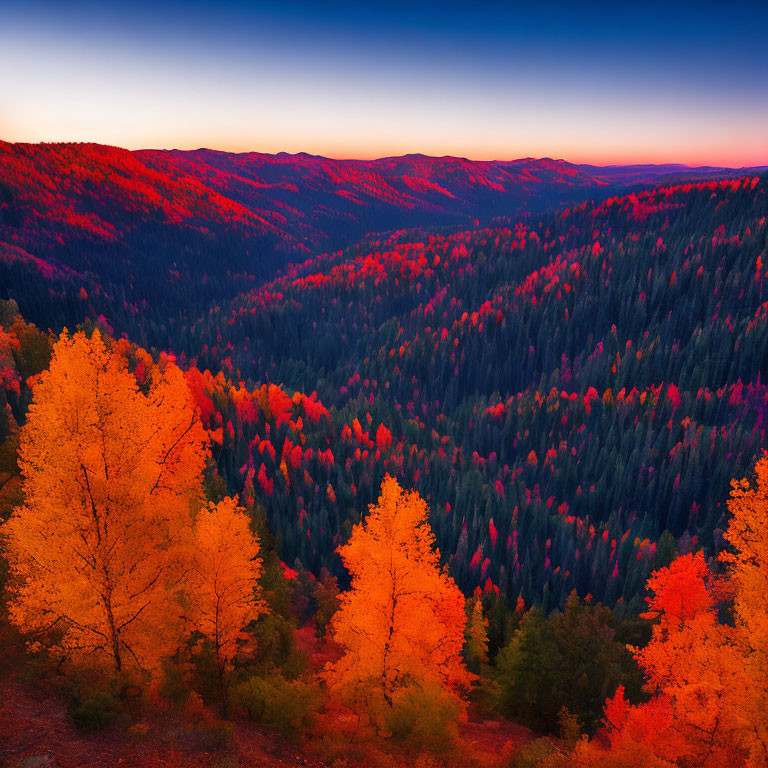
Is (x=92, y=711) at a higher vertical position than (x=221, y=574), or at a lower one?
lower

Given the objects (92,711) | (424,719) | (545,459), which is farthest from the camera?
(545,459)

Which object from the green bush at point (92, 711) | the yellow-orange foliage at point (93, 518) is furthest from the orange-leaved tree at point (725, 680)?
the yellow-orange foliage at point (93, 518)

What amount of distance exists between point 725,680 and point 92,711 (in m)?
24.7

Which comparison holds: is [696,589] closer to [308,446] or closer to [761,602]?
[761,602]

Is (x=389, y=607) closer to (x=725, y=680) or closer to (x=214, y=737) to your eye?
(x=214, y=737)

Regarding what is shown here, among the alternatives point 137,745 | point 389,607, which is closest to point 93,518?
point 137,745

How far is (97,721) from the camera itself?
60.6 feet

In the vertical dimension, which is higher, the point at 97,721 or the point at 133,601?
the point at 133,601

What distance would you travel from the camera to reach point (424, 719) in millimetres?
21281

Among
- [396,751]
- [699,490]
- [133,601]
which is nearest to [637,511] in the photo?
[699,490]

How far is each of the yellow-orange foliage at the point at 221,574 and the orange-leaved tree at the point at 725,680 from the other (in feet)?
55.1

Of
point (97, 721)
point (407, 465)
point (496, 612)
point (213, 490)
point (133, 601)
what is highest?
point (133, 601)

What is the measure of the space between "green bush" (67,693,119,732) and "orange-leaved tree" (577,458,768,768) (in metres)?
19.4

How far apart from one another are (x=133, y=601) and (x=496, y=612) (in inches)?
1635
